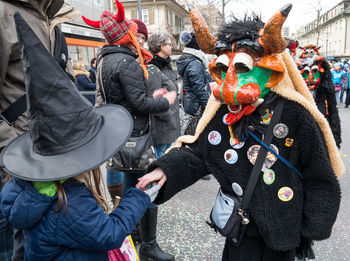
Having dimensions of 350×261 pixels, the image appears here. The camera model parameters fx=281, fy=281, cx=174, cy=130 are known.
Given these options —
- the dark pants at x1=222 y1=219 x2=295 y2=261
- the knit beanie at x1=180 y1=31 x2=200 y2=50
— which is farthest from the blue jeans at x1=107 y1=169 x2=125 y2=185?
the knit beanie at x1=180 y1=31 x2=200 y2=50

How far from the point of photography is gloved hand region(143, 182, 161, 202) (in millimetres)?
1475

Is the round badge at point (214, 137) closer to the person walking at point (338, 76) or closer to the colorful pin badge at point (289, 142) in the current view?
the colorful pin badge at point (289, 142)

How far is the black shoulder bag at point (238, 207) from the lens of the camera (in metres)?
1.34

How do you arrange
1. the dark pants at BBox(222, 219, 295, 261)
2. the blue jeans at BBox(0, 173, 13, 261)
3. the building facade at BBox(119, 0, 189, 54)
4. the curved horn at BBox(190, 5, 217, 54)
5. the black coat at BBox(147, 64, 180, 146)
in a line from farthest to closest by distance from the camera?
the building facade at BBox(119, 0, 189, 54)
the black coat at BBox(147, 64, 180, 146)
the blue jeans at BBox(0, 173, 13, 261)
the dark pants at BBox(222, 219, 295, 261)
the curved horn at BBox(190, 5, 217, 54)

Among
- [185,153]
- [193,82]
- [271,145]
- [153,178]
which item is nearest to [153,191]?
[153,178]

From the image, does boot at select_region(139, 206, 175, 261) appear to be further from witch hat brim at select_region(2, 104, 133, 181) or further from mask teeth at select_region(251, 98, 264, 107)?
mask teeth at select_region(251, 98, 264, 107)

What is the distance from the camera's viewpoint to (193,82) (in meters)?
3.91

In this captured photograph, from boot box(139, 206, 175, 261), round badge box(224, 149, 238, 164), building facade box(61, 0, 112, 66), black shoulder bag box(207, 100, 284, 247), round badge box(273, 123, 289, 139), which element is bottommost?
boot box(139, 206, 175, 261)

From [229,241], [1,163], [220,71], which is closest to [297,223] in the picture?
[229,241]

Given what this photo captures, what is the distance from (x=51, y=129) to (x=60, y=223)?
1.29 feet

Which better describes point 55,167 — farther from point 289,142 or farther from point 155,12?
point 155,12

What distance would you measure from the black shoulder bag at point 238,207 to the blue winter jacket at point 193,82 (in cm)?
258

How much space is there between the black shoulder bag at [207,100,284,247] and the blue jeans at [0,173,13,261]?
126 cm

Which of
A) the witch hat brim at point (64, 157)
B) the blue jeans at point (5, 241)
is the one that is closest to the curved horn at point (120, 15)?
the witch hat brim at point (64, 157)
